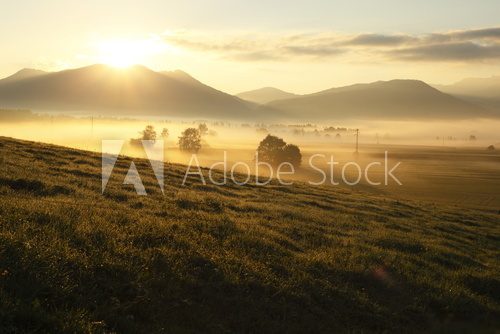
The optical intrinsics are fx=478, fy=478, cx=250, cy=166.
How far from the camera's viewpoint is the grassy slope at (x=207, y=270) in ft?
32.3

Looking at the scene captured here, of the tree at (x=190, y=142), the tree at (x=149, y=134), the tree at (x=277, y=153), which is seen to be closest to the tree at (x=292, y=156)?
the tree at (x=277, y=153)

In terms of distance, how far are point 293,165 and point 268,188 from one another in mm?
82722

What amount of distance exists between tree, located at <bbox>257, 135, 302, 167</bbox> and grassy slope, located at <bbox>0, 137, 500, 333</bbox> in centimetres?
9804

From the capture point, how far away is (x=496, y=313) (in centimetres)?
1372

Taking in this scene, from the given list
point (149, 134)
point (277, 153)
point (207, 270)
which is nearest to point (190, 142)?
point (149, 134)

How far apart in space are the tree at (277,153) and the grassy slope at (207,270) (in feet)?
322

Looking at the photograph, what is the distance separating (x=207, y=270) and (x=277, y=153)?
362ft

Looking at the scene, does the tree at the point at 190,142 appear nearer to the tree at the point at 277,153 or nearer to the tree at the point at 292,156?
the tree at the point at 277,153

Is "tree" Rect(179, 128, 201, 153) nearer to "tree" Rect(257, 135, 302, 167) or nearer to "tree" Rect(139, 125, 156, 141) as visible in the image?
"tree" Rect(139, 125, 156, 141)

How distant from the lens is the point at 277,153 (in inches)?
4820

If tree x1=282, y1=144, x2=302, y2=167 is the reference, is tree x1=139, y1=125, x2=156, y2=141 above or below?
above

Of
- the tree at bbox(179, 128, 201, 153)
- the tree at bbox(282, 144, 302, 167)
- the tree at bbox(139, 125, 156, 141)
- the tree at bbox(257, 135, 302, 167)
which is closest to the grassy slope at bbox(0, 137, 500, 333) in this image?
the tree at bbox(282, 144, 302, 167)

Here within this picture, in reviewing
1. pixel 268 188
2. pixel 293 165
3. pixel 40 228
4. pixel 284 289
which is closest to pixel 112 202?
pixel 40 228

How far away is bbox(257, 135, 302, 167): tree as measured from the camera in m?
121
